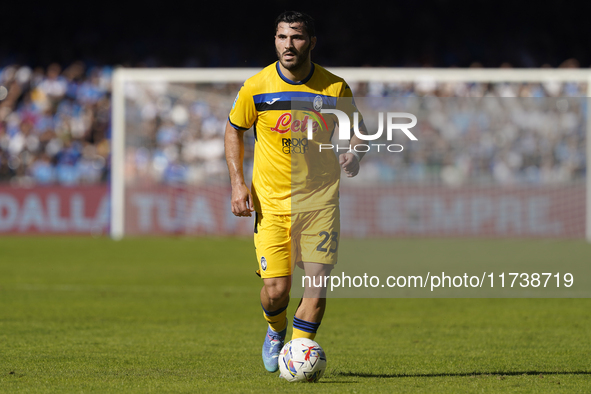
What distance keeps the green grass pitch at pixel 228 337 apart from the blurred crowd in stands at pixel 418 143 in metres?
5.76

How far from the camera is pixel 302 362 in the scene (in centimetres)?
512

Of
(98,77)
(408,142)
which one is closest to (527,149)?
(408,142)

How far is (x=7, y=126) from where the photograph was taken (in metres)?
22.2

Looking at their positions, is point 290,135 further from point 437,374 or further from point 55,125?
point 55,125

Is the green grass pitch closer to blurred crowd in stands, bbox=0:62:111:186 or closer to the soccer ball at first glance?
the soccer ball

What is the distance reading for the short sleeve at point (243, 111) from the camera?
537 centimetres

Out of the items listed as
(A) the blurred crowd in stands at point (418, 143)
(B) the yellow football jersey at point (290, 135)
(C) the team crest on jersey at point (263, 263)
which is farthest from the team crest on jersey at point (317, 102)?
(A) the blurred crowd in stands at point (418, 143)

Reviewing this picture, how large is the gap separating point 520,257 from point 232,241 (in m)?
6.20

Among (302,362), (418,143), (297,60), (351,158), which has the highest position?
(418,143)

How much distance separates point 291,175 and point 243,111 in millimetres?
485

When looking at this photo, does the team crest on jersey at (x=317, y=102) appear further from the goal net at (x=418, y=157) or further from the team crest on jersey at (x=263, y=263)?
the goal net at (x=418, y=157)

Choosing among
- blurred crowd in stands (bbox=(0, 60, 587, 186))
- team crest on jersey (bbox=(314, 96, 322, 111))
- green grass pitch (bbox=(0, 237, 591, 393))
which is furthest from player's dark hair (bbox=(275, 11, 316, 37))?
blurred crowd in stands (bbox=(0, 60, 587, 186))

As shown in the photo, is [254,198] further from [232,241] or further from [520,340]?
[232,241]

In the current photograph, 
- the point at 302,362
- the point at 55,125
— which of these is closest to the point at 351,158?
the point at 302,362
